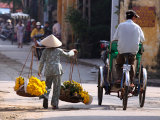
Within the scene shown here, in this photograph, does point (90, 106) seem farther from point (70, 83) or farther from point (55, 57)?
point (55, 57)

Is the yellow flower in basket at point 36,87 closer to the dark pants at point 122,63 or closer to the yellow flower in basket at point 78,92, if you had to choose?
the yellow flower in basket at point 78,92

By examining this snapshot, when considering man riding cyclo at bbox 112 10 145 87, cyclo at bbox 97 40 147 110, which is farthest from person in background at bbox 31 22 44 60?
man riding cyclo at bbox 112 10 145 87

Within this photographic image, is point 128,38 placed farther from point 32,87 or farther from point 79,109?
point 32,87

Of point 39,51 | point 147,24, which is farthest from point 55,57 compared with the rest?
point 39,51

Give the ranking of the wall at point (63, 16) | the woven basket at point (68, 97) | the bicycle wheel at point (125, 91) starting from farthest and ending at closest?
the wall at point (63, 16), the woven basket at point (68, 97), the bicycle wheel at point (125, 91)

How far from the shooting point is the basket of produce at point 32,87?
9.58 m

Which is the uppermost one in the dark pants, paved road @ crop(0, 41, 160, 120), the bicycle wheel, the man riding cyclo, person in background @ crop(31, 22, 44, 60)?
the man riding cyclo

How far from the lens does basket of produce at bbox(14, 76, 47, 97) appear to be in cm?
958

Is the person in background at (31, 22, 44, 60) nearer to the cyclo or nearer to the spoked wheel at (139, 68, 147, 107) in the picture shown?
the cyclo

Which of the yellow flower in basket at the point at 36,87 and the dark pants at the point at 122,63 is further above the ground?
the dark pants at the point at 122,63

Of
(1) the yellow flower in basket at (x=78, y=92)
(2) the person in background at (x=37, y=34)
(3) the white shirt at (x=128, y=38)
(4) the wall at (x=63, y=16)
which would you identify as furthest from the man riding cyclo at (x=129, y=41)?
(4) the wall at (x=63, y=16)

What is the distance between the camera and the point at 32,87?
9.62 m

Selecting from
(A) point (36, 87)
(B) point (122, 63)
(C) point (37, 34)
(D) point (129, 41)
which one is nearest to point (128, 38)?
(D) point (129, 41)

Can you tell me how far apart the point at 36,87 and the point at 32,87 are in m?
0.11
